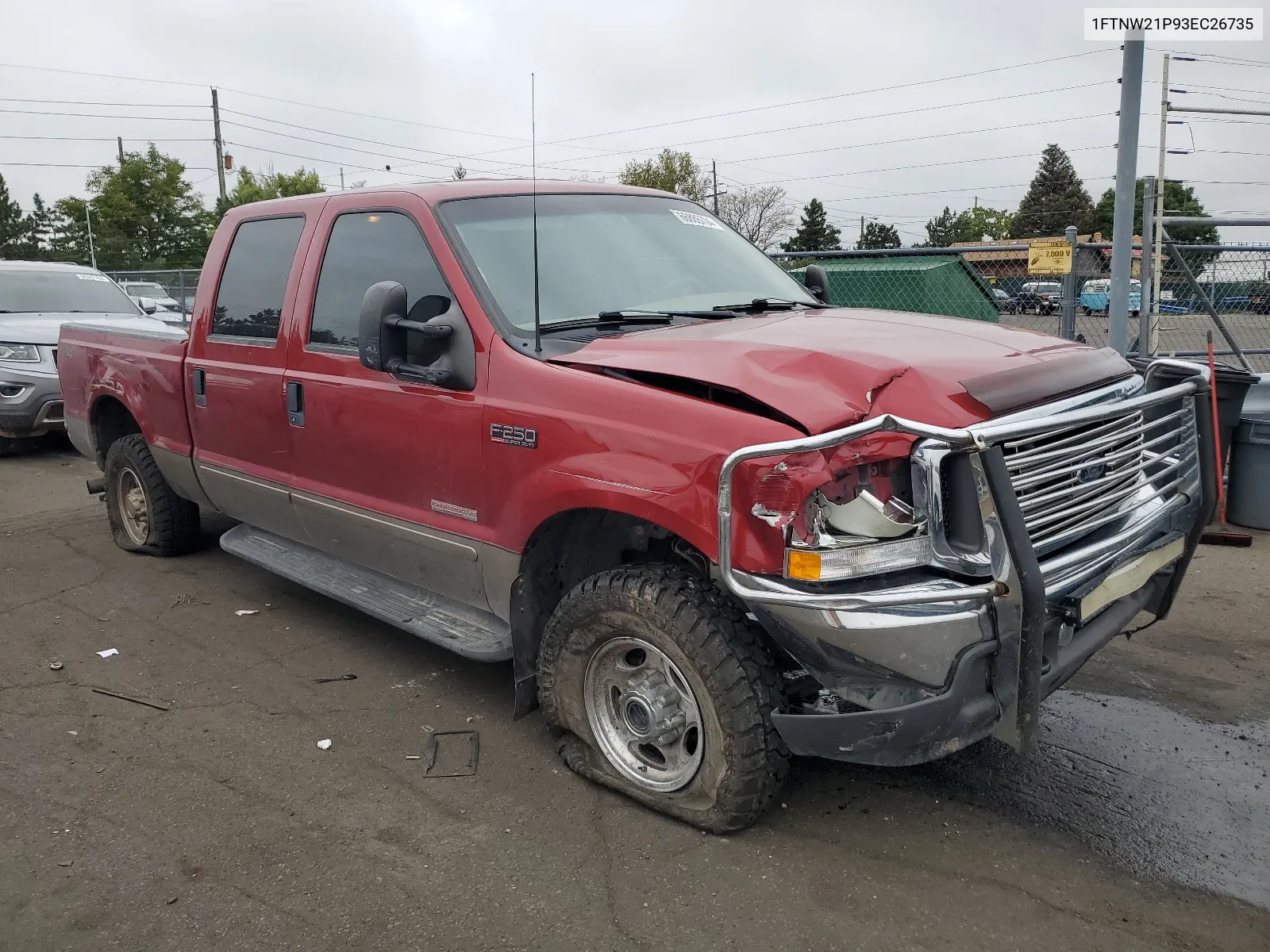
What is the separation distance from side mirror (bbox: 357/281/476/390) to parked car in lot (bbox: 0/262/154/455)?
6069 mm

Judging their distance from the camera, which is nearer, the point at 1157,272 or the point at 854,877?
the point at 854,877

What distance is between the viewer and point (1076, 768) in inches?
141

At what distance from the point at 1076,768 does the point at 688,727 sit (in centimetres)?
144

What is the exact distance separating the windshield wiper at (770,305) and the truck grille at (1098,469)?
1.38m

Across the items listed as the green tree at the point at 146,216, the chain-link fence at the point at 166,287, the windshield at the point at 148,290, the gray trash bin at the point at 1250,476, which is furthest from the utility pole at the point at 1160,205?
the green tree at the point at 146,216

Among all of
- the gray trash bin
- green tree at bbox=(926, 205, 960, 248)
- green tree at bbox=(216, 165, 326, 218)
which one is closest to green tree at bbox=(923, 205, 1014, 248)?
green tree at bbox=(926, 205, 960, 248)

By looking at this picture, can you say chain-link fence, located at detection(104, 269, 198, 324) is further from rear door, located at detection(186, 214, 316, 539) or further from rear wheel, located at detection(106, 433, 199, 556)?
rear door, located at detection(186, 214, 316, 539)

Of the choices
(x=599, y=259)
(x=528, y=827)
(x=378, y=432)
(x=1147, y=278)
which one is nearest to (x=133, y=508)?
(x=378, y=432)

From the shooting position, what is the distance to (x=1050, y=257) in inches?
333

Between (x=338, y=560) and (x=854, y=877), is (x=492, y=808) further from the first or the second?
(x=338, y=560)

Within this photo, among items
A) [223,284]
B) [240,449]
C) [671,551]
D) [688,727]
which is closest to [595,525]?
[671,551]

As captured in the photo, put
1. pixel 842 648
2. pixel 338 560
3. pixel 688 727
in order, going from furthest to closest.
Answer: pixel 338 560 → pixel 688 727 → pixel 842 648

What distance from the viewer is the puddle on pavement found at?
3.03 metres

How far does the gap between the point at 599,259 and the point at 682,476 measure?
4.72 ft
